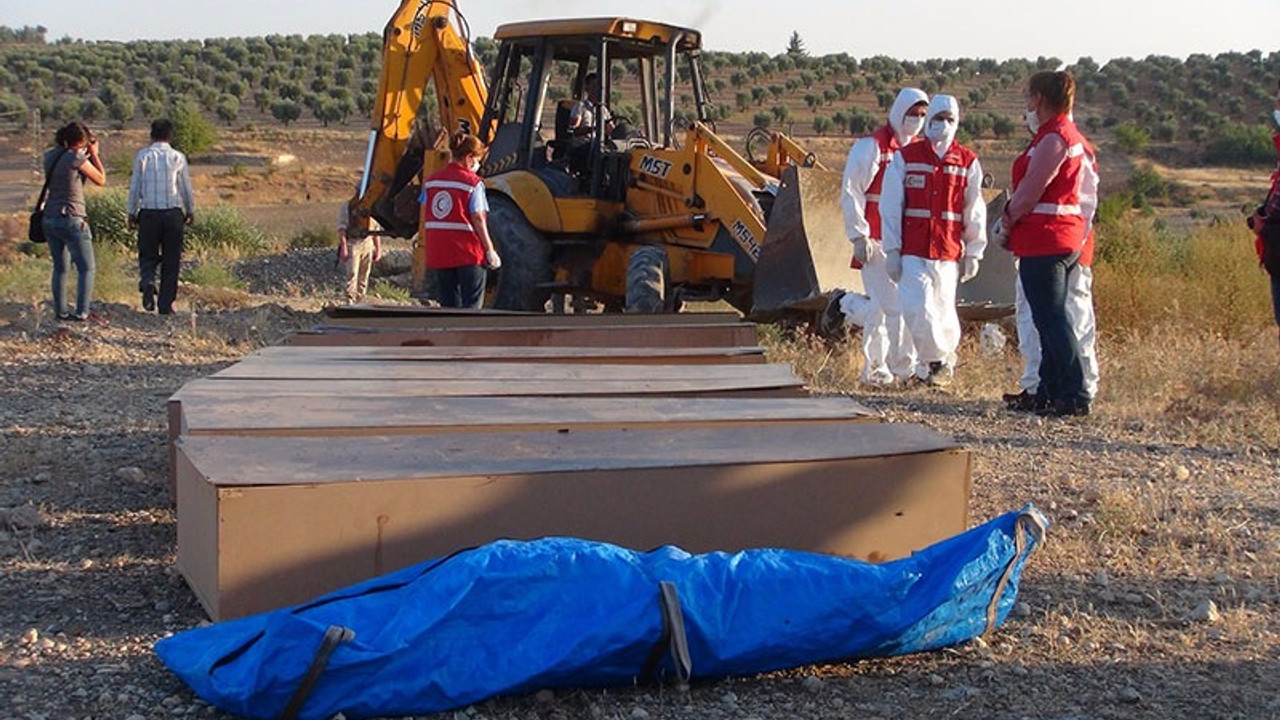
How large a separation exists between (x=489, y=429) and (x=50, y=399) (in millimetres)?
4312

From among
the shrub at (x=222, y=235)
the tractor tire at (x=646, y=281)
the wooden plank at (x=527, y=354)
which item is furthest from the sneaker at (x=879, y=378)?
the shrub at (x=222, y=235)

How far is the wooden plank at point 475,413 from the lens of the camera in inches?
205

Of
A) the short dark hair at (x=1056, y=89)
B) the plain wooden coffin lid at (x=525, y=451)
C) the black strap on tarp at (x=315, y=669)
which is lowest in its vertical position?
the black strap on tarp at (x=315, y=669)

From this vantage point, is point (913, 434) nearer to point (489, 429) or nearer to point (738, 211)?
point (489, 429)

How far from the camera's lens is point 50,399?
28.1ft

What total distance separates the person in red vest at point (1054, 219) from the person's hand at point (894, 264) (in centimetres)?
83

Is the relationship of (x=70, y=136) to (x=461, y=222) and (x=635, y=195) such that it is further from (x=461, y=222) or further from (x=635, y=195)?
(x=635, y=195)

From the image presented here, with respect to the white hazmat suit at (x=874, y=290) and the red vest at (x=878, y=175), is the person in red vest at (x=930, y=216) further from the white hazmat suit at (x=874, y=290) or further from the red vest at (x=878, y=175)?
the red vest at (x=878, y=175)

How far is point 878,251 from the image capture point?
368 inches

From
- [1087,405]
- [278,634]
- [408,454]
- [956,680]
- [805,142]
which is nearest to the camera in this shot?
[278,634]

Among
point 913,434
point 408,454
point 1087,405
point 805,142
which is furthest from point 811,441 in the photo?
point 805,142

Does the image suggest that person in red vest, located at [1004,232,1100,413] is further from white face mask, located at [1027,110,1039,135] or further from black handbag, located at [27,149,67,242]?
black handbag, located at [27,149,67,242]

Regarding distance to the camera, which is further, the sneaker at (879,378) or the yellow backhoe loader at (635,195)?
the yellow backhoe loader at (635,195)

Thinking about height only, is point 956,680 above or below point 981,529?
below
